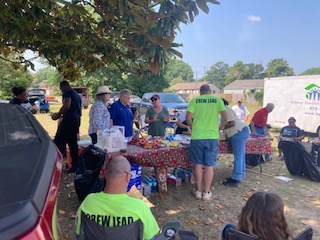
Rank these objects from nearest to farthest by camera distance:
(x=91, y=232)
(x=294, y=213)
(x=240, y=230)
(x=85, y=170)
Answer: (x=240, y=230), (x=91, y=232), (x=85, y=170), (x=294, y=213)

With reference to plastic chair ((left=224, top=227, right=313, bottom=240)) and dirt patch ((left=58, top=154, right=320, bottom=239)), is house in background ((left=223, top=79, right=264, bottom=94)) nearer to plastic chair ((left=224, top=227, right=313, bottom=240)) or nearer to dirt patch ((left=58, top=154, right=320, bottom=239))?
dirt patch ((left=58, top=154, right=320, bottom=239))

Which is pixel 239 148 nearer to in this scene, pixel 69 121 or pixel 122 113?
pixel 122 113

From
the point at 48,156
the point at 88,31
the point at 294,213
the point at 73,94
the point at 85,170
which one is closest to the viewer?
the point at 48,156

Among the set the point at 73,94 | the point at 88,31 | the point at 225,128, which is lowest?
the point at 225,128

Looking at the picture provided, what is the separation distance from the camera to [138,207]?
6.52ft

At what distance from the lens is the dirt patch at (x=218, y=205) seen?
379 centimetres

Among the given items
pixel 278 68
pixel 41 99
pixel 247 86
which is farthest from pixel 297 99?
pixel 278 68

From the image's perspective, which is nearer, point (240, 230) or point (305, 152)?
point (240, 230)

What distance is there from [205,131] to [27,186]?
11.8 feet

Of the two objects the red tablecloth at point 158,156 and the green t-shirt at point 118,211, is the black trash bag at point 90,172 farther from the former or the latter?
the green t-shirt at point 118,211

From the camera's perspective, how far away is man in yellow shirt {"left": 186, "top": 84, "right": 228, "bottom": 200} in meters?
4.49

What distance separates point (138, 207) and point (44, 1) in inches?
135

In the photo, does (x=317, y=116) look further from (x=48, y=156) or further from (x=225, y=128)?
(x=48, y=156)

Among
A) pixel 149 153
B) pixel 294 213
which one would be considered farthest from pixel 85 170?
pixel 294 213
